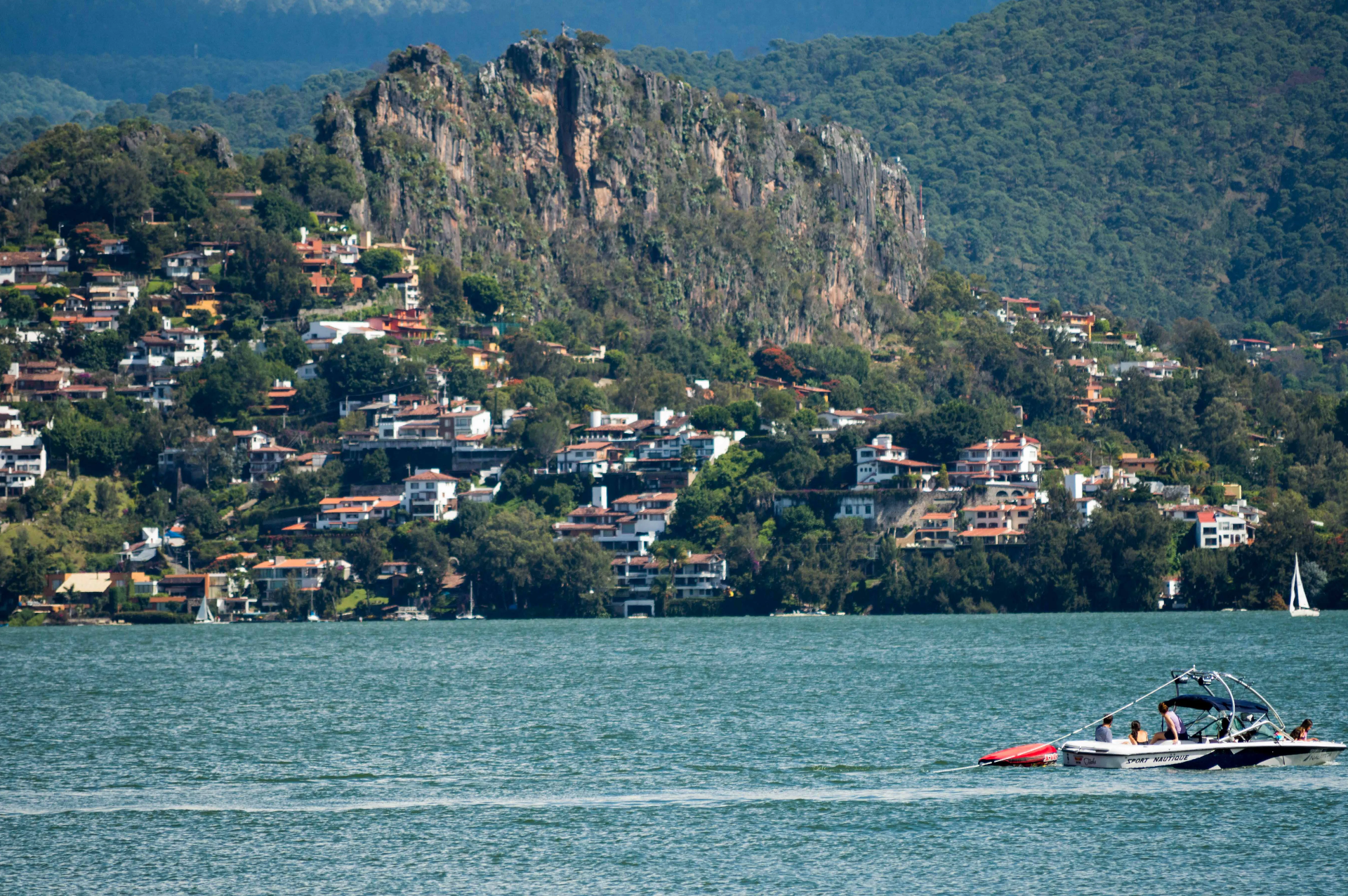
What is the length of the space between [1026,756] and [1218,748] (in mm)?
4199

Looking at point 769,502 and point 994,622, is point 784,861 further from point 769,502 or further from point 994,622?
point 769,502

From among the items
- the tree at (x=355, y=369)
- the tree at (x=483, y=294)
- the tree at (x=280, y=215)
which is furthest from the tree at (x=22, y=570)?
the tree at (x=483, y=294)

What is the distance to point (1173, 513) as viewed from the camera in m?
129

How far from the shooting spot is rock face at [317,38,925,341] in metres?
175

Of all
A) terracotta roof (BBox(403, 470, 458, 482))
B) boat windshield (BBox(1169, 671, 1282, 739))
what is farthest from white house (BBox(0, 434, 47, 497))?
boat windshield (BBox(1169, 671, 1282, 739))

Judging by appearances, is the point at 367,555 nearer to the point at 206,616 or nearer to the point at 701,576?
the point at 206,616

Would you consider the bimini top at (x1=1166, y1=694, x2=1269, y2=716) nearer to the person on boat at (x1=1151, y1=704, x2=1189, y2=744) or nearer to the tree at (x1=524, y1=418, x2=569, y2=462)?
the person on boat at (x1=1151, y1=704, x2=1189, y2=744)

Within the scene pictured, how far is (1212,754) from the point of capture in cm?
4419

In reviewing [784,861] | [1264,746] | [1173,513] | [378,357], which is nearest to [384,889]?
[784,861]

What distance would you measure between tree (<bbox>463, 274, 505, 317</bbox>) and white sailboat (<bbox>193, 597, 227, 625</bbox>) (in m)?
48.1

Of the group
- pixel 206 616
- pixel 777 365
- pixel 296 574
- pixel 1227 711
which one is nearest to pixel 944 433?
pixel 777 365

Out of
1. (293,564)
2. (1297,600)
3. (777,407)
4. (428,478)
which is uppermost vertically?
(777,407)

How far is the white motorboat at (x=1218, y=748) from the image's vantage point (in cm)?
4422

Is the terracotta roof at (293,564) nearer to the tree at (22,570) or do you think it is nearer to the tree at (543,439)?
the tree at (22,570)
